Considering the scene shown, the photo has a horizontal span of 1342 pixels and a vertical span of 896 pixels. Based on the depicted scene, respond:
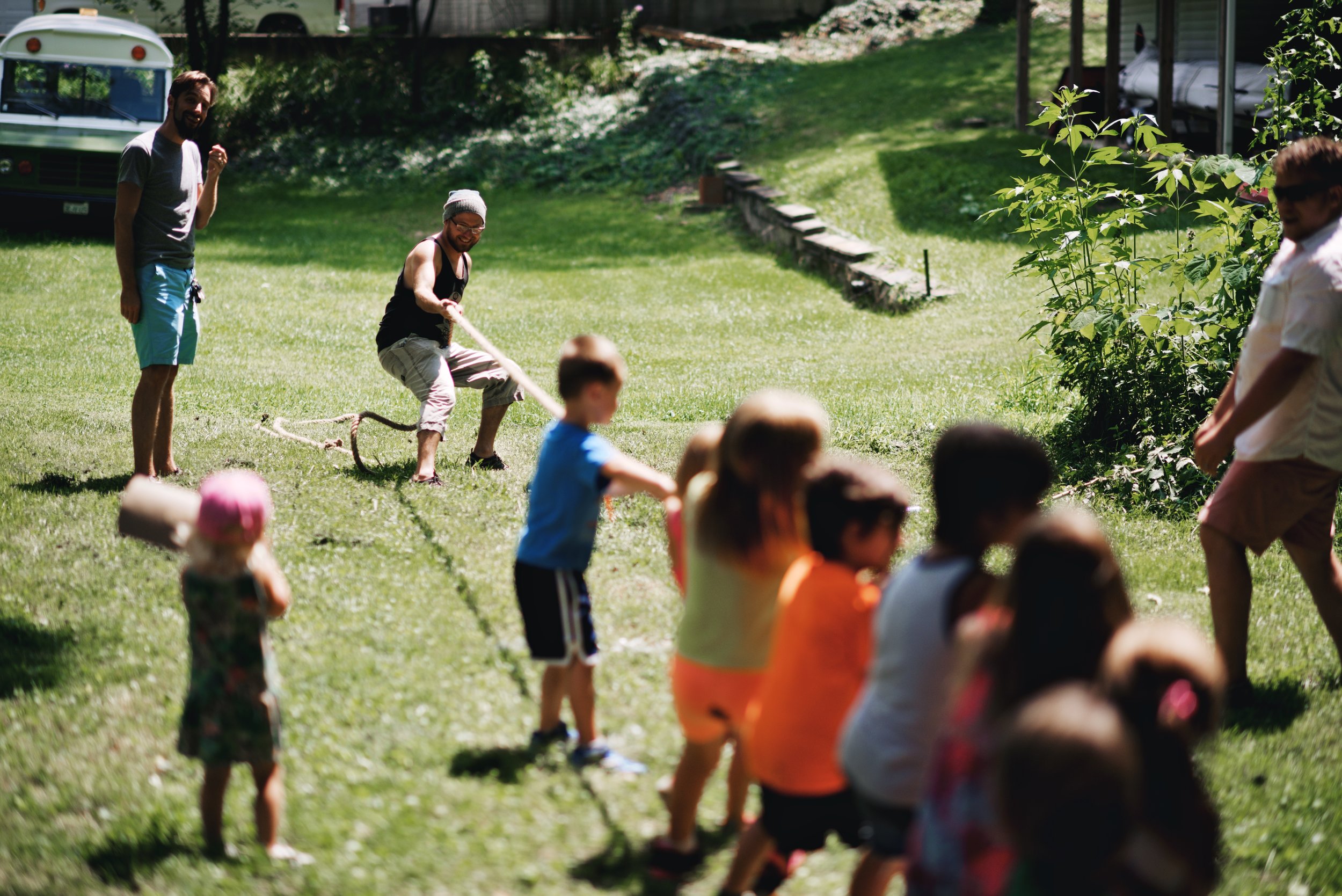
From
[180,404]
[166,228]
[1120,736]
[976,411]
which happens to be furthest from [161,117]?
[1120,736]

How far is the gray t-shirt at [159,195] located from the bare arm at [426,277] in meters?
1.21

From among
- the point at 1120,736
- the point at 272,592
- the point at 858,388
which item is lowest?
the point at 858,388

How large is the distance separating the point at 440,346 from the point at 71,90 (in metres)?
12.7

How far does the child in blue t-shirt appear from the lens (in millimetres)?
3934

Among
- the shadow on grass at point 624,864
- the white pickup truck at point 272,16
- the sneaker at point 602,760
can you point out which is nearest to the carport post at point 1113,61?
the white pickup truck at point 272,16

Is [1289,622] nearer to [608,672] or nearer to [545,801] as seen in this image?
[608,672]

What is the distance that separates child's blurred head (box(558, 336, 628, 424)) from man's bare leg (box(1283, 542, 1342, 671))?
2.66 meters

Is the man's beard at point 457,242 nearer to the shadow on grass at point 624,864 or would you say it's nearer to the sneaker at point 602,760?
the sneaker at point 602,760

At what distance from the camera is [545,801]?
12.6 ft

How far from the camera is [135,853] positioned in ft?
11.6

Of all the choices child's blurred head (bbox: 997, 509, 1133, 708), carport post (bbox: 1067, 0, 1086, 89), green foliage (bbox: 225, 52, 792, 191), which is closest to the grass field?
child's blurred head (bbox: 997, 509, 1133, 708)

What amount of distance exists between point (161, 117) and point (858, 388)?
11899mm

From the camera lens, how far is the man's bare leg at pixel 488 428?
7762 mm

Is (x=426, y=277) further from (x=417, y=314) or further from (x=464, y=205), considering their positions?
(x=464, y=205)
